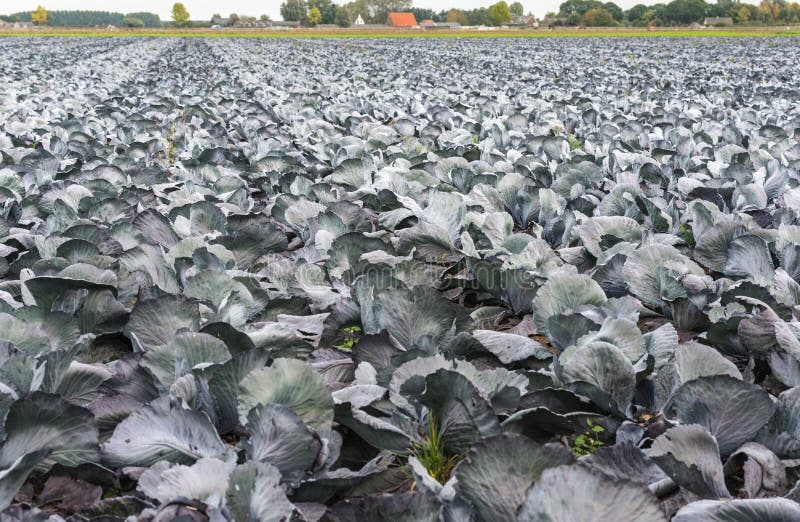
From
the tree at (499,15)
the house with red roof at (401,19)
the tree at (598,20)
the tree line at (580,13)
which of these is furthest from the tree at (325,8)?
the tree at (598,20)

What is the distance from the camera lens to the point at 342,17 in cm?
9788

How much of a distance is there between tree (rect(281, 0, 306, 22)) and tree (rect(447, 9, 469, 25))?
77.9ft

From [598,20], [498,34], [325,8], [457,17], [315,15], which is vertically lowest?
[498,34]

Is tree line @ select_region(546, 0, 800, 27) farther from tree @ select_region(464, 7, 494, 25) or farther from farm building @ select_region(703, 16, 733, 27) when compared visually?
tree @ select_region(464, 7, 494, 25)

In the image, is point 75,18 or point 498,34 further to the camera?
point 75,18

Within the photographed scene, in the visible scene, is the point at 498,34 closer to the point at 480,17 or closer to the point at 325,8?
the point at 480,17

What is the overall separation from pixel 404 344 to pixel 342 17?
337ft

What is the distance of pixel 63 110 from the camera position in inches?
258

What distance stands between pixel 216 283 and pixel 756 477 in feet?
4.87

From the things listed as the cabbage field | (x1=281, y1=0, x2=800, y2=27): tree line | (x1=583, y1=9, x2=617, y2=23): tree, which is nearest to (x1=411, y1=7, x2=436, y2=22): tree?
(x1=281, y1=0, x2=800, y2=27): tree line

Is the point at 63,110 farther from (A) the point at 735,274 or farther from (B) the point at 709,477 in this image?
(B) the point at 709,477

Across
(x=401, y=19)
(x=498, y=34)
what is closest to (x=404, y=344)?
(x=498, y=34)

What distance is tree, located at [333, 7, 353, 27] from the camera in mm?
92969

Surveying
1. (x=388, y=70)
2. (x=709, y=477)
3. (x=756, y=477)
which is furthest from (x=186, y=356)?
(x=388, y=70)
